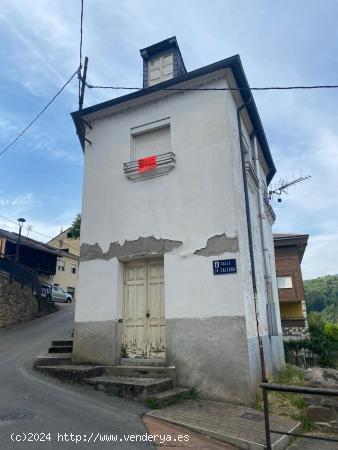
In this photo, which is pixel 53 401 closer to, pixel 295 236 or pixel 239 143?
pixel 239 143

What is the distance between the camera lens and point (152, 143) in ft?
28.7

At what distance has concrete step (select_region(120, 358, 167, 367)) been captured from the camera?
279 inches

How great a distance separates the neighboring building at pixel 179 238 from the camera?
675cm

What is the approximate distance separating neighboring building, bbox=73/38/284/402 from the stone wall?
1087 cm

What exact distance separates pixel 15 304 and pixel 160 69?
45.7 ft

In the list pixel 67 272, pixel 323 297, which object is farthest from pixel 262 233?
pixel 323 297

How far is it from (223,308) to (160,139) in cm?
437

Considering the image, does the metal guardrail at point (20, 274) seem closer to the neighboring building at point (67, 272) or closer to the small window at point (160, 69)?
the small window at point (160, 69)

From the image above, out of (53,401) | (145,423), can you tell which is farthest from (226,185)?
(53,401)

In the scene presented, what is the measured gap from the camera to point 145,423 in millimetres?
5047

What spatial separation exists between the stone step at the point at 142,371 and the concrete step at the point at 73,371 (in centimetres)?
32

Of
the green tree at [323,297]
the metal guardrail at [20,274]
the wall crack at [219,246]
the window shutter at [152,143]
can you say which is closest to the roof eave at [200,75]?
the window shutter at [152,143]

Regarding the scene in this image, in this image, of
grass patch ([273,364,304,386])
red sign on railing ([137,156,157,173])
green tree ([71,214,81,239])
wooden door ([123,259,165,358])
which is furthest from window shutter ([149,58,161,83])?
green tree ([71,214,81,239])

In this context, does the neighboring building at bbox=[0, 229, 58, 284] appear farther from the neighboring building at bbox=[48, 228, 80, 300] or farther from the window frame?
the window frame
